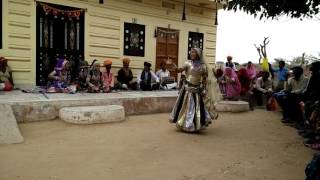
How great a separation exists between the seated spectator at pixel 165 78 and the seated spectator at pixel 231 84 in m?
2.08

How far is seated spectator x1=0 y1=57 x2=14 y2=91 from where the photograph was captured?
9470 mm

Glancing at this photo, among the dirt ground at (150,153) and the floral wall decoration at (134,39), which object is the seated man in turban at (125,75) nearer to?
the floral wall decoration at (134,39)

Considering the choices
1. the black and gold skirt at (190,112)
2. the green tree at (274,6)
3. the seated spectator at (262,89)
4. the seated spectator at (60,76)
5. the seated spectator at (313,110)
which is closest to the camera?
the green tree at (274,6)

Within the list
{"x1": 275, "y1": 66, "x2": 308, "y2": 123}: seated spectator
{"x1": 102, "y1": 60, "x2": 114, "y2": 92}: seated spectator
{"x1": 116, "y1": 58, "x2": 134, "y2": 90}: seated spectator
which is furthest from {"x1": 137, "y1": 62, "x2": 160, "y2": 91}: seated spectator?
{"x1": 275, "y1": 66, "x2": 308, "y2": 123}: seated spectator

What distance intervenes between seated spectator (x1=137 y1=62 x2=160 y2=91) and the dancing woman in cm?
456

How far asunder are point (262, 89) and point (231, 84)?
1.12 metres

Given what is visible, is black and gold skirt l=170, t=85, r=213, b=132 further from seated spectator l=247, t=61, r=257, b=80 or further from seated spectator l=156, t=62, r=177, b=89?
seated spectator l=247, t=61, r=257, b=80

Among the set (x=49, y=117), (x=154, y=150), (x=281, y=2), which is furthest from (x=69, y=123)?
(x=281, y=2)

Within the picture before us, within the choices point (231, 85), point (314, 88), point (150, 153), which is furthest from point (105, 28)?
point (150, 153)

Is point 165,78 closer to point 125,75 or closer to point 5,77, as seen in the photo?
point 125,75

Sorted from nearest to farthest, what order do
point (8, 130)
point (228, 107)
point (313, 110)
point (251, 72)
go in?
point (8, 130)
point (313, 110)
point (228, 107)
point (251, 72)

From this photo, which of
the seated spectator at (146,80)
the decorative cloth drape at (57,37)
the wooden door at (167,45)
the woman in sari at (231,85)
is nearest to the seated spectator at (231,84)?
the woman in sari at (231,85)

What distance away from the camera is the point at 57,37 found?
1122cm

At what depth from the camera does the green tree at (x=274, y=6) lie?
18.2 ft
